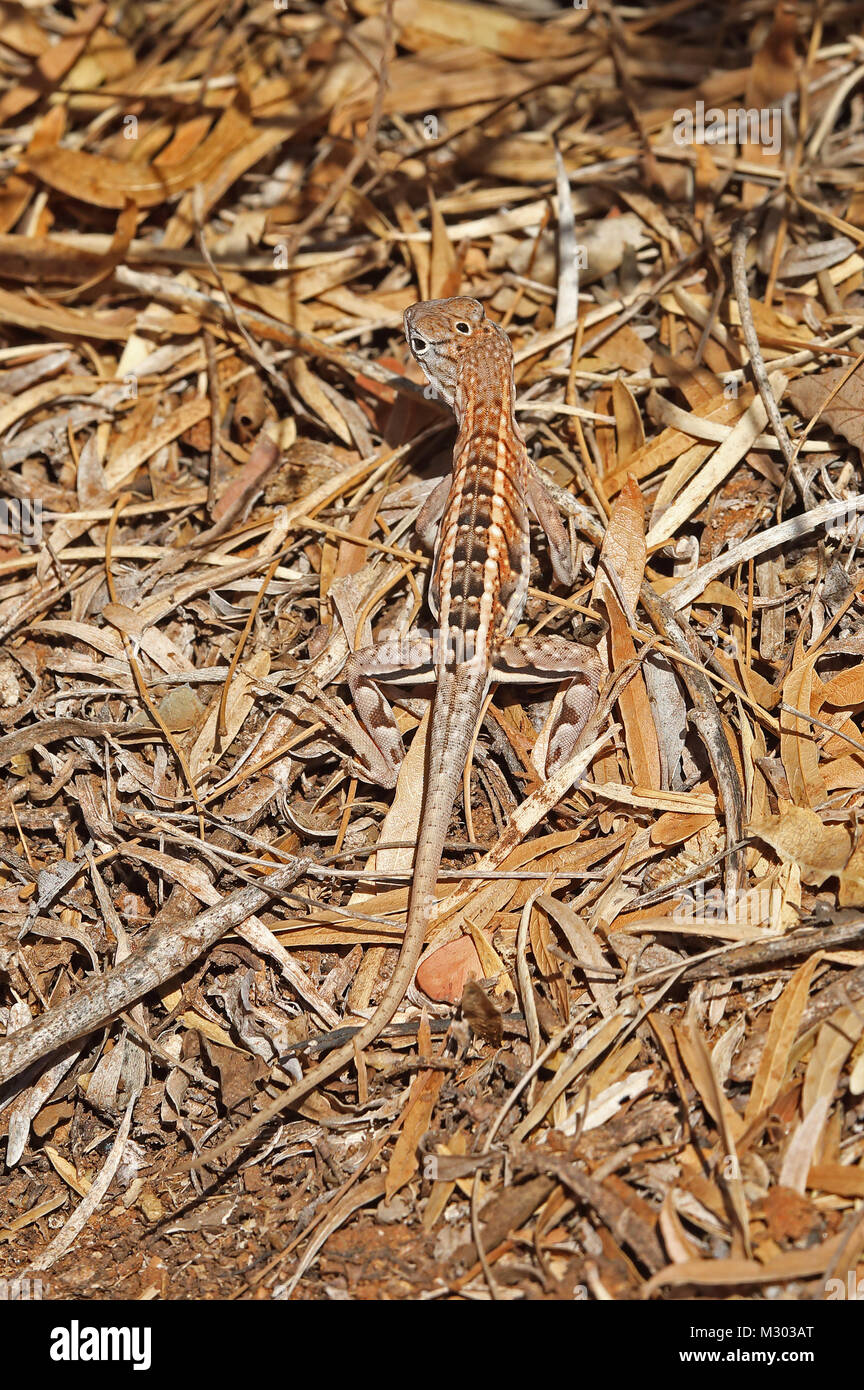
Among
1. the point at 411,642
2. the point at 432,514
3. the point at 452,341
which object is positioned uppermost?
the point at 452,341

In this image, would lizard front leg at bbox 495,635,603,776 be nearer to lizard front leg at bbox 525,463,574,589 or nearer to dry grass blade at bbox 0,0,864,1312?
dry grass blade at bbox 0,0,864,1312

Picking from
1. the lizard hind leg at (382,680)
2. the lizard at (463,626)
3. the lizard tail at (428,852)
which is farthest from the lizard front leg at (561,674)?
the lizard hind leg at (382,680)

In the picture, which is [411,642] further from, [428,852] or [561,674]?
[428,852]

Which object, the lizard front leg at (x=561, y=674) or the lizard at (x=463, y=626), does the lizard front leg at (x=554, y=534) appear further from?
the lizard front leg at (x=561, y=674)

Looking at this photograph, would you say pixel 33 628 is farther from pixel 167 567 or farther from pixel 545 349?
pixel 545 349

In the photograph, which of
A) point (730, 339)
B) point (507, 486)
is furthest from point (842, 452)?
point (507, 486)

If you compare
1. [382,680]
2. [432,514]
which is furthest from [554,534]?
[382,680]

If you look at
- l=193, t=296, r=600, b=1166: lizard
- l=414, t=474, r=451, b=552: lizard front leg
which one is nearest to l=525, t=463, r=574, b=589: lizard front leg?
l=193, t=296, r=600, b=1166: lizard
